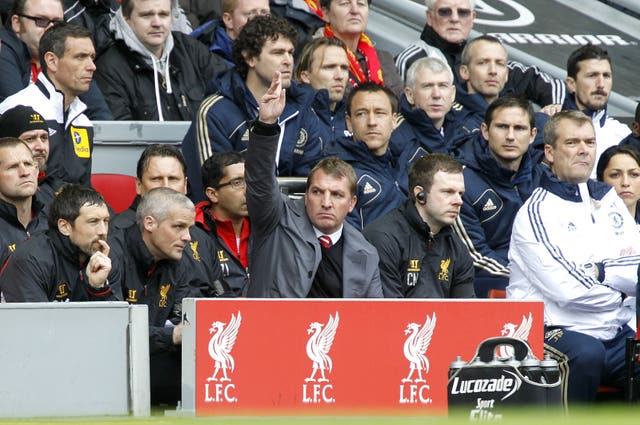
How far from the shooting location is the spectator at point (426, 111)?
350 inches

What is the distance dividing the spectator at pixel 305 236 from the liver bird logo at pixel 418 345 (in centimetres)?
105

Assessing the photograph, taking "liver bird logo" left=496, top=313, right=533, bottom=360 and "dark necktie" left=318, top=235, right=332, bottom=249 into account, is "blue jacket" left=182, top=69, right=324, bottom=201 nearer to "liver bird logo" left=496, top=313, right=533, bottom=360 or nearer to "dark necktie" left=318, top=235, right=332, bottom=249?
"dark necktie" left=318, top=235, right=332, bottom=249

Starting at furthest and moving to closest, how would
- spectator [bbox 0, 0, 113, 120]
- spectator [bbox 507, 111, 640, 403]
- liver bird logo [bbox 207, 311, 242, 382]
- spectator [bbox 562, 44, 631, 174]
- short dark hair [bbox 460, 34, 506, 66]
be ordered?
spectator [bbox 562, 44, 631, 174] < short dark hair [bbox 460, 34, 506, 66] < spectator [bbox 0, 0, 113, 120] < spectator [bbox 507, 111, 640, 403] < liver bird logo [bbox 207, 311, 242, 382]

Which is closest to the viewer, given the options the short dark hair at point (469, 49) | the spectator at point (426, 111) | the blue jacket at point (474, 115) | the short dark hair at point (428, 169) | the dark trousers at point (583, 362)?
the dark trousers at point (583, 362)

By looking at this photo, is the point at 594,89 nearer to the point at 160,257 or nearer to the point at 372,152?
the point at 372,152

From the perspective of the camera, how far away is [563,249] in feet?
25.0

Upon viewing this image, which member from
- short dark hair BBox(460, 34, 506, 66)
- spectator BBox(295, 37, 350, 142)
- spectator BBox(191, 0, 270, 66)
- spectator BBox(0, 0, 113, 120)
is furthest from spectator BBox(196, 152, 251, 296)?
short dark hair BBox(460, 34, 506, 66)

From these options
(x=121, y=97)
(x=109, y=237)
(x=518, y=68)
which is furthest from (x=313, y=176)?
(x=518, y=68)

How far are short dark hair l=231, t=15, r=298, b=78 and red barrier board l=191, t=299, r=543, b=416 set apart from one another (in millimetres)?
3072

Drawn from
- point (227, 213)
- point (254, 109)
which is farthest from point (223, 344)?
point (254, 109)

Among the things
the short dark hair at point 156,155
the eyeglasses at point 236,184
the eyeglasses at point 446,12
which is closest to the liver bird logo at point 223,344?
the eyeglasses at point 236,184

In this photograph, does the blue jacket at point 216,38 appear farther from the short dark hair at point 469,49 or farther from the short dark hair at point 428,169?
the short dark hair at point 428,169

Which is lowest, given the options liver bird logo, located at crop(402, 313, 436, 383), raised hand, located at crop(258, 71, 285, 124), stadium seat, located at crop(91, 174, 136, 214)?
liver bird logo, located at crop(402, 313, 436, 383)

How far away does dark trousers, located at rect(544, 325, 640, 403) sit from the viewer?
283 inches
